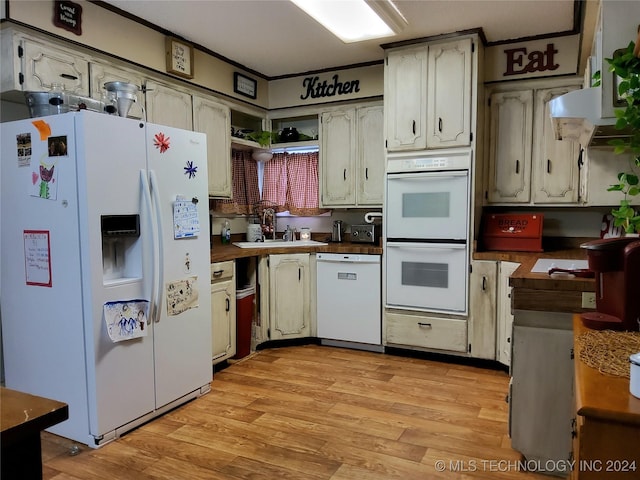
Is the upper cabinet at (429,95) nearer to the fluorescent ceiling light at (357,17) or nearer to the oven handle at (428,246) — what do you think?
the fluorescent ceiling light at (357,17)

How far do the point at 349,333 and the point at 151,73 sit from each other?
8.43 ft

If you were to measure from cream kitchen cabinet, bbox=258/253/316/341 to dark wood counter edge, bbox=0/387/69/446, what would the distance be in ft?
9.68

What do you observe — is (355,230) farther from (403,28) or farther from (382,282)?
(403,28)

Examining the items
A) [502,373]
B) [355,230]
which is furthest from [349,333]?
[502,373]

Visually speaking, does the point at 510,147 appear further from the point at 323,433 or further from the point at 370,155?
the point at 323,433

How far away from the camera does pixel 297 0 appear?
258 centimetres

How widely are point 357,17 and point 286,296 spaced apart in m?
2.26

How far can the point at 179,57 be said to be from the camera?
341 cm

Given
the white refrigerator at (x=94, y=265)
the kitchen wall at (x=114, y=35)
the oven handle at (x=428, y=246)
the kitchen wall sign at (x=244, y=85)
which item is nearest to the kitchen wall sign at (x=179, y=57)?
the kitchen wall at (x=114, y=35)

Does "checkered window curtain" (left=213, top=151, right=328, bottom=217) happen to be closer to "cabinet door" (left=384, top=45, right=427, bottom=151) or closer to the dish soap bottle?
the dish soap bottle

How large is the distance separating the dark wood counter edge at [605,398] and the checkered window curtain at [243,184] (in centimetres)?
358

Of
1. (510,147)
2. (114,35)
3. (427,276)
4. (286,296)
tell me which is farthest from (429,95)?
(114,35)

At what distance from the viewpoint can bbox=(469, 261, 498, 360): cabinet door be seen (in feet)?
11.3

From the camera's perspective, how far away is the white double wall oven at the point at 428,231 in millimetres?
3498
